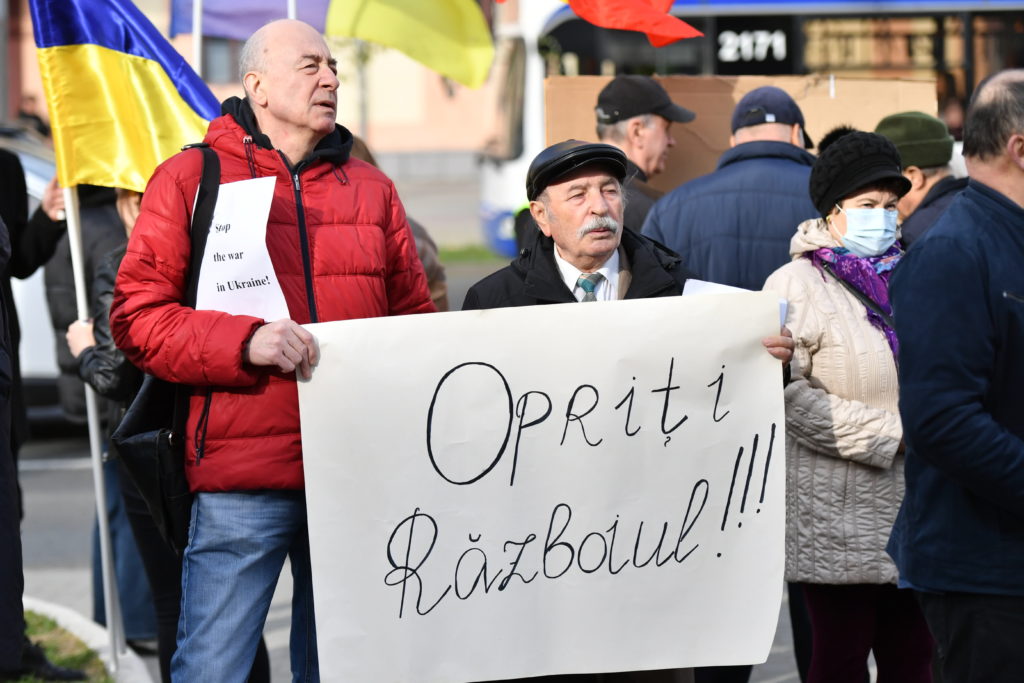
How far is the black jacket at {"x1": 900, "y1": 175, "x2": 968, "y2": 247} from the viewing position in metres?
5.11

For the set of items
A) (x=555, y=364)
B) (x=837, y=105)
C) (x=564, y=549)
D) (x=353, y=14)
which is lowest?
(x=564, y=549)

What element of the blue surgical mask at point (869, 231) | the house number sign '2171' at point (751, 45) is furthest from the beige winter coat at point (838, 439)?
the house number sign '2171' at point (751, 45)

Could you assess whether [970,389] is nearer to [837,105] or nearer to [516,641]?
[516,641]

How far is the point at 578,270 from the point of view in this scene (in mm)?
3664

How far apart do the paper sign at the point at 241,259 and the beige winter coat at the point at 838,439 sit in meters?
1.47

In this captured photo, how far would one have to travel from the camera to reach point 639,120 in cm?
550

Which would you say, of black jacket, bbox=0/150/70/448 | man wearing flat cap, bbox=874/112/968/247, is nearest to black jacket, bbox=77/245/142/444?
black jacket, bbox=0/150/70/448

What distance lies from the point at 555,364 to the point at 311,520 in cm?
67

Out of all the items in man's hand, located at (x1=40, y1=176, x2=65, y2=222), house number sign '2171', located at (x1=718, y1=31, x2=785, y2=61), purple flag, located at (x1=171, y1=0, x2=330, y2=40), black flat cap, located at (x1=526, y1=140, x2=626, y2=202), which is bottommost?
man's hand, located at (x1=40, y1=176, x2=65, y2=222)

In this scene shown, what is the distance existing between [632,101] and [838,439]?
191 cm

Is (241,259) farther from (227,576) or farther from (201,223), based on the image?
(227,576)

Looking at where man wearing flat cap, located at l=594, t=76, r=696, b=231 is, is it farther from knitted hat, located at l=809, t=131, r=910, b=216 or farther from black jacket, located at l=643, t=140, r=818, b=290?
knitted hat, located at l=809, t=131, r=910, b=216

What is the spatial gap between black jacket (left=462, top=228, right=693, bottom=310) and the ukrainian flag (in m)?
1.64

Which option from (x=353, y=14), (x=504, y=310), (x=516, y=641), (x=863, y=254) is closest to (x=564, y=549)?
(x=516, y=641)
